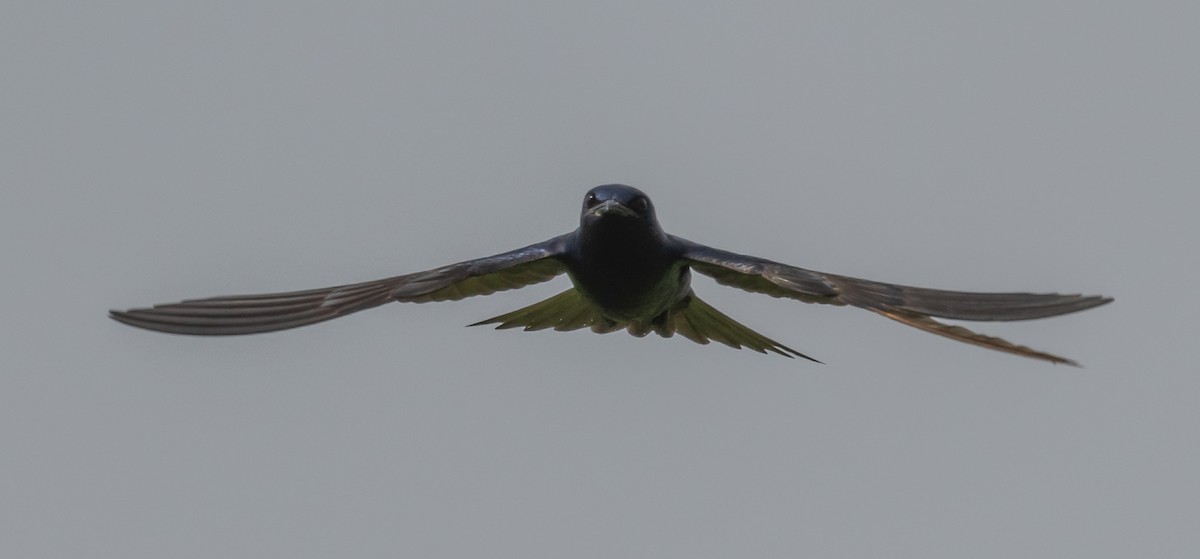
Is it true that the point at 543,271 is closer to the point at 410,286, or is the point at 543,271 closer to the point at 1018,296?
the point at 410,286

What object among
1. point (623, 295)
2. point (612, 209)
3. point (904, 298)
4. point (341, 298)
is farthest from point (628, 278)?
point (904, 298)

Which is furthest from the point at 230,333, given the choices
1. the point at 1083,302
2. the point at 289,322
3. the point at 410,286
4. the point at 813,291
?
the point at 1083,302

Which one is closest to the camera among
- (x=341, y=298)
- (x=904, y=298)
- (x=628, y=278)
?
(x=904, y=298)

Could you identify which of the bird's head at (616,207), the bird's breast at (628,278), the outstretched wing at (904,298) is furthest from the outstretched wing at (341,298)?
the outstretched wing at (904,298)

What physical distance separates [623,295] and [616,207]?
2.78ft

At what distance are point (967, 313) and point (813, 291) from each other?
1027 millimetres

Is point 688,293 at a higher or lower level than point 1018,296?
higher

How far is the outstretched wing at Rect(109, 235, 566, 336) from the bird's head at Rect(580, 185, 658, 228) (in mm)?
506

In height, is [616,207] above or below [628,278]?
above

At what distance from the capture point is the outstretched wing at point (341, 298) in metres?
10.7

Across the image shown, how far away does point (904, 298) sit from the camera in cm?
1059

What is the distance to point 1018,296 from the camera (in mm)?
10305

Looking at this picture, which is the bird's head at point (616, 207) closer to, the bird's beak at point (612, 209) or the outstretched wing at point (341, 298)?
the bird's beak at point (612, 209)

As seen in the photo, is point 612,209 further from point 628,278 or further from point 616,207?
point 628,278
